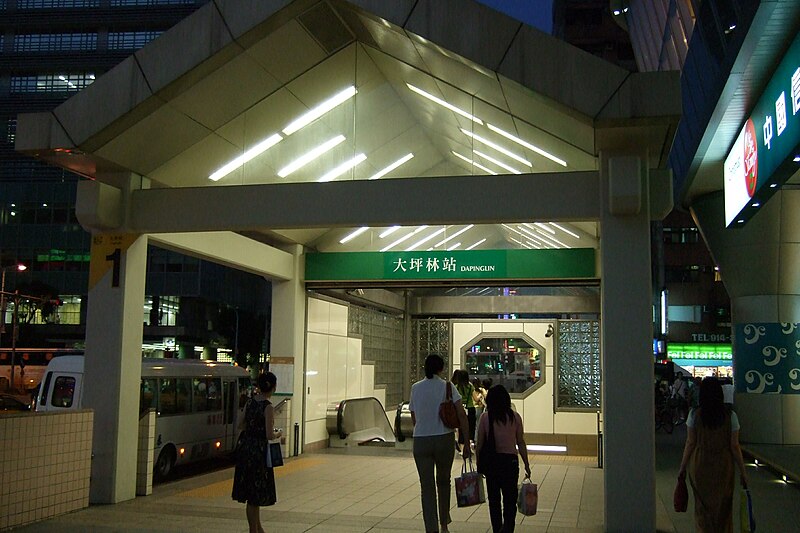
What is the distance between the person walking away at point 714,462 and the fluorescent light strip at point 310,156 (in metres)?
5.58

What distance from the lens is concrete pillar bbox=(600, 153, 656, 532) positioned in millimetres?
8117

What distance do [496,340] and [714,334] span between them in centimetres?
4644

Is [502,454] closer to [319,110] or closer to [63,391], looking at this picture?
[319,110]

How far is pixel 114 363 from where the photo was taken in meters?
9.69

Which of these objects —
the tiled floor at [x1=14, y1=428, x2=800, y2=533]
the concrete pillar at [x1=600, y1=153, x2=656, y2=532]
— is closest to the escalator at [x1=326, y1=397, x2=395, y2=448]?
the tiled floor at [x1=14, y1=428, x2=800, y2=533]

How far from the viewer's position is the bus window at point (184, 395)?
14.4 m

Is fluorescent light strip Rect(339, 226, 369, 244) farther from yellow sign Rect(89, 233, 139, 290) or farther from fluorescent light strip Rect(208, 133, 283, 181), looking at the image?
yellow sign Rect(89, 233, 139, 290)

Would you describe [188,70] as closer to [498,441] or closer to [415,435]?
[415,435]

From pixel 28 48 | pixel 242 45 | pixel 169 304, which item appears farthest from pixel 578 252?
pixel 28 48

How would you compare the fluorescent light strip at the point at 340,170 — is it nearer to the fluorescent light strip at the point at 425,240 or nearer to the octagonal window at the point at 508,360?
the fluorescent light strip at the point at 425,240

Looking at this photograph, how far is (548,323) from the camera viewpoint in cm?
1831

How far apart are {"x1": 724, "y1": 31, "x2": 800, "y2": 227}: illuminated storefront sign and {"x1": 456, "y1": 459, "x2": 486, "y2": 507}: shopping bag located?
14.3 feet

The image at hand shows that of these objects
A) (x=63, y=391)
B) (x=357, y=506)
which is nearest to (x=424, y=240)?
(x=357, y=506)

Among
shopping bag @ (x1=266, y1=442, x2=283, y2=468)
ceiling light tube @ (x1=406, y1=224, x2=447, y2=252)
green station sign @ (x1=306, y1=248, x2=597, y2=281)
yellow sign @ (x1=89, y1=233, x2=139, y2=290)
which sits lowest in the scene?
shopping bag @ (x1=266, y1=442, x2=283, y2=468)
